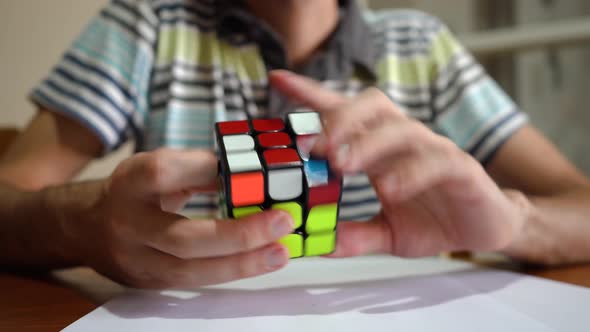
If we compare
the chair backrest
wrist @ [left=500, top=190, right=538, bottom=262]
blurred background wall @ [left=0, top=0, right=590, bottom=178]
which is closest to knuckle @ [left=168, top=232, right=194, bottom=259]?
wrist @ [left=500, top=190, right=538, bottom=262]

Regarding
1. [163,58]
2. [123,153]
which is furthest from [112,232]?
[123,153]

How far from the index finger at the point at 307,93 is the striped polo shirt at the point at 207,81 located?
0.37 meters

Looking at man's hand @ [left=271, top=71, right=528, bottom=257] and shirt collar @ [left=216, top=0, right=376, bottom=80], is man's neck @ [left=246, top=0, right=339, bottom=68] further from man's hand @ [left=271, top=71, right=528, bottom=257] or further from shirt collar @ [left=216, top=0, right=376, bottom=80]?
man's hand @ [left=271, top=71, right=528, bottom=257]

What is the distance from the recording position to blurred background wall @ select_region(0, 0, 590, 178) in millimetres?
1397

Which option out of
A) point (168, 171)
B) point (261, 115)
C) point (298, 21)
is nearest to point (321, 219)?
point (168, 171)

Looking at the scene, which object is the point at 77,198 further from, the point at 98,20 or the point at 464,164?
the point at 98,20

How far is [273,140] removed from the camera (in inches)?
14.1

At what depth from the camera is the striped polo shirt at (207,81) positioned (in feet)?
2.54

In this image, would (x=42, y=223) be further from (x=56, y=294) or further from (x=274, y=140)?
(x=274, y=140)

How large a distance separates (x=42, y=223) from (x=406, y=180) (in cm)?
41

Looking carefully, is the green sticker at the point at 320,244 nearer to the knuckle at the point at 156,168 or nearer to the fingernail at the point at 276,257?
the fingernail at the point at 276,257

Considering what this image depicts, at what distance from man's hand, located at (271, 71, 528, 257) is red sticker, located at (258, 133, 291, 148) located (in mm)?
31

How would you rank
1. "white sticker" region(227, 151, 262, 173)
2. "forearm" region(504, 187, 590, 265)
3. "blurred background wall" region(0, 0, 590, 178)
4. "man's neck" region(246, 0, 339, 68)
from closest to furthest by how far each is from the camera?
1. "white sticker" region(227, 151, 262, 173)
2. "forearm" region(504, 187, 590, 265)
3. "man's neck" region(246, 0, 339, 68)
4. "blurred background wall" region(0, 0, 590, 178)

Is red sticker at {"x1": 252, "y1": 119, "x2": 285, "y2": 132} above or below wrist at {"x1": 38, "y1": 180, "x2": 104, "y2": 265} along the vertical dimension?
above
